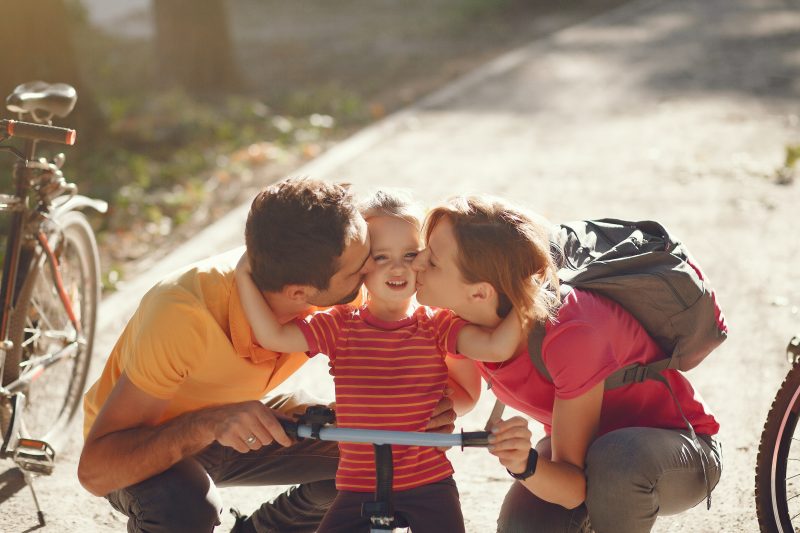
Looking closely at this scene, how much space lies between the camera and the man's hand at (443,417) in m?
2.92

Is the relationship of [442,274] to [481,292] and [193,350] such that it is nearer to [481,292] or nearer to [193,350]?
[481,292]

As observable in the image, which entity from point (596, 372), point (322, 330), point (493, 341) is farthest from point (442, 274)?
point (596, 372)

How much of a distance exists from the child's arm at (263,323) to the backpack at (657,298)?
2.23 feet

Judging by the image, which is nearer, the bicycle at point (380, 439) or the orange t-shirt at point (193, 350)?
the bicycle at point (380, 439)

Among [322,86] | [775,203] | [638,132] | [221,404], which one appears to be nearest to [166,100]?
[322,86]

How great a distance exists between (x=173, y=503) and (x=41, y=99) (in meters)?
1.87

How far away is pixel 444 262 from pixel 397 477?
61cm

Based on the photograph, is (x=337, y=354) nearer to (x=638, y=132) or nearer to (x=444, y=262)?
(x=444, y=262)

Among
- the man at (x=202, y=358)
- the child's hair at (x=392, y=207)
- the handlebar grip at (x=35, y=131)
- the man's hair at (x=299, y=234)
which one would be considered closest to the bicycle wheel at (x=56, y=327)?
the handlebar grip at (x=35, y=131)

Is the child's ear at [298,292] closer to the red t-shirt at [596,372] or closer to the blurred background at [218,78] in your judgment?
the red t-shirt at [596,372]

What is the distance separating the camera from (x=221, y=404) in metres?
3.08

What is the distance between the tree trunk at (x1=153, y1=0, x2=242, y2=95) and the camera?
10.1m

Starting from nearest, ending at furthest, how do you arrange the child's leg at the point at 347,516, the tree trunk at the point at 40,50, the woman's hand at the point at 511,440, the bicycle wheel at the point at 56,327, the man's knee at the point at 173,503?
the woman's hand at the point at 511,440 < the child's leg at the point at 347,516 < the man's knee at the point at 173,503 < the bicycle wheel at the point at 56,327 < the tree trunk at the point at 40,50

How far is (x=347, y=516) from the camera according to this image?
2814mm
